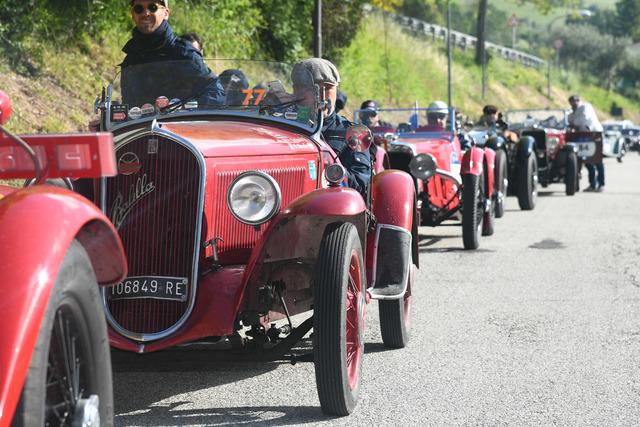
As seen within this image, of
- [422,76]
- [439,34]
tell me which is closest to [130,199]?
[422,76]

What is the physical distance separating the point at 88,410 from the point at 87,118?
13.6m

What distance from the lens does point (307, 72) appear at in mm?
6598

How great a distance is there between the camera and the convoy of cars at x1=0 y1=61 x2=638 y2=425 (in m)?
3.22

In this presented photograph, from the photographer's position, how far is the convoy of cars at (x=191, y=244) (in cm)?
322

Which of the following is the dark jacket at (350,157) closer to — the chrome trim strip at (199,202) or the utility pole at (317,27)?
the chrome trim strip at (199,202)

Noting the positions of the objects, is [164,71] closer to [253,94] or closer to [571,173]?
[253,94]

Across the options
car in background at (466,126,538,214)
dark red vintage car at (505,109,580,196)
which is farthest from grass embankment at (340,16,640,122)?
car in background at (466,126,538,214)

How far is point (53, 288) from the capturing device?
10.3ft

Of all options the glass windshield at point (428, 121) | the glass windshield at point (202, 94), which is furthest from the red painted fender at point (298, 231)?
the glass windshield at point (428, 121)

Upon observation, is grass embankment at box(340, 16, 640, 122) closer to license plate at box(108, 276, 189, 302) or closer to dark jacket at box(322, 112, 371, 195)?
dark jacket at box(322, 112, 371, 195)

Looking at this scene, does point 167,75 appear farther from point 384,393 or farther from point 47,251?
point 47,251

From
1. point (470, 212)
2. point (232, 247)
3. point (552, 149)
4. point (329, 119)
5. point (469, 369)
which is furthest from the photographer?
point (552, 149)

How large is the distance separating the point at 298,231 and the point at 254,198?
0.89 ft

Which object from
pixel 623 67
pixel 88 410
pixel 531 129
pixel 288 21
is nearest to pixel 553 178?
pixel 531 129
